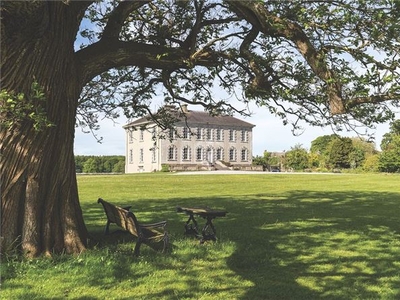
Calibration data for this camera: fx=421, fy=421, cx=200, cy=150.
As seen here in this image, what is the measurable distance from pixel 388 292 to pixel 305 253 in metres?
2.36

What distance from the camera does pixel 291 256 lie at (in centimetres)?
767

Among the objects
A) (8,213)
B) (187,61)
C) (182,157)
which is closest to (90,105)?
(187,61)

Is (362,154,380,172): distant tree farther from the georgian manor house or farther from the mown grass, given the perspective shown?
the mown grass

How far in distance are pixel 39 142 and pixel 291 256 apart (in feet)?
15.8

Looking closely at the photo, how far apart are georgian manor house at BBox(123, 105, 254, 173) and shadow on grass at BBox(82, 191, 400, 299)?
56.2 metres

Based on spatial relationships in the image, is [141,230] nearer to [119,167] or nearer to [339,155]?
[339,155]

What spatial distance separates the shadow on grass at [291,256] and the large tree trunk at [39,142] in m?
1.35

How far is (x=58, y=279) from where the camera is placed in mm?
5855

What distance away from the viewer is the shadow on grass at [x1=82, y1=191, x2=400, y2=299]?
571cm

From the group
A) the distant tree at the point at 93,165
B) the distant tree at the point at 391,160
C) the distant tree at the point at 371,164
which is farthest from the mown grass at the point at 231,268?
the distant tree at the point at 93,165

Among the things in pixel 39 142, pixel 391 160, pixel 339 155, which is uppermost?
pixel 339 155

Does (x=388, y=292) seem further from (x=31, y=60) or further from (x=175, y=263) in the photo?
(x=31, y=60)

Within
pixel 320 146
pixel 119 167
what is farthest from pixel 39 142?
pixel 320 146

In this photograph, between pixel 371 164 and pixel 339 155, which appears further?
pixel 339 155
